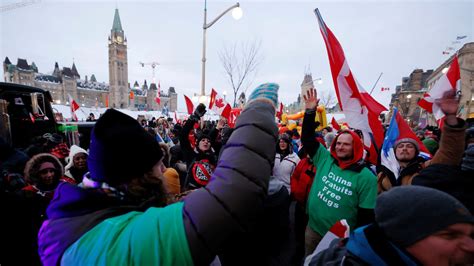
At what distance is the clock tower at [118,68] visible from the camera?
94875 millimetres

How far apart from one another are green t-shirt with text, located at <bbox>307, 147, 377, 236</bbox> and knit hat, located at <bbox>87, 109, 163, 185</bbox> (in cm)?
241

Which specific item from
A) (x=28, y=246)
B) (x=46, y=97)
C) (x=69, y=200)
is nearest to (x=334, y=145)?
(x=69, y=200)

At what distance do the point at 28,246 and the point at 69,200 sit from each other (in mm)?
2222

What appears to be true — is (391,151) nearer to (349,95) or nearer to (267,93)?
(349,95)

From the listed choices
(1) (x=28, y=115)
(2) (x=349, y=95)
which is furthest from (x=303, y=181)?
(1) (x=28, y=115)

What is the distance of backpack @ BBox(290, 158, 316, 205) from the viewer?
3.57m

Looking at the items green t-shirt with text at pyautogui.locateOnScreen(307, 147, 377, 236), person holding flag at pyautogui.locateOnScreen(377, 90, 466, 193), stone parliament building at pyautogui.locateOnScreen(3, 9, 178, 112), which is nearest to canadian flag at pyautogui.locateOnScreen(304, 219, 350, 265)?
green t-shirt with text at pyautogui.locateOnScreen(307, 147, 377, 236)

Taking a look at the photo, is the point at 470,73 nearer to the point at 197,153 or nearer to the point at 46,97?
the point at 197,153

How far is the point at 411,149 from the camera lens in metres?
3.20

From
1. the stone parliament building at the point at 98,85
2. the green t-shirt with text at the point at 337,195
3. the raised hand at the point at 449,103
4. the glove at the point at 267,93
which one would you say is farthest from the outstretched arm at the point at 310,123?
the stone parliament building at the point at 98,85

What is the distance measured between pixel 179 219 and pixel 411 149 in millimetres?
3630

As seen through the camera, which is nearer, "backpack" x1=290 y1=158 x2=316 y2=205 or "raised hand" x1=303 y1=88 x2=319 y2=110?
"raised hand" x1=303 y1=88 x2=319 y2=110

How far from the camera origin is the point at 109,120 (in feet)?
3.23

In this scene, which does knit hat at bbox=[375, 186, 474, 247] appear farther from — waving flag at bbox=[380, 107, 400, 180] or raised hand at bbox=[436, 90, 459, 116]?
waving flag at bbox=[380, 107, 400, 180]
